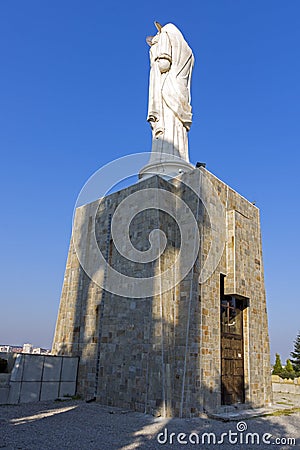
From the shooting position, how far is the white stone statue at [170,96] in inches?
547

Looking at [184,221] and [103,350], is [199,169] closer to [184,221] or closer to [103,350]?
[184,221]

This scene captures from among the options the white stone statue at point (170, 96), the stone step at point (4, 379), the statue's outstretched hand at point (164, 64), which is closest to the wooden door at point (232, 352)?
the white stone statue at point (170, 96)

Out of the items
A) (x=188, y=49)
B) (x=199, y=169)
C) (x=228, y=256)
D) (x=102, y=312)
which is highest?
(x=188, y=49)

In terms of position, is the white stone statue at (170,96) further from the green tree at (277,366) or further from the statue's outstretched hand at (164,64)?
the green tree at (277,366)

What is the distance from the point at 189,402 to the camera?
30.6 feet

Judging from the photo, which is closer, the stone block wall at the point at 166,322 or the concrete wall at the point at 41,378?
the stone block wall at the point at 166,322

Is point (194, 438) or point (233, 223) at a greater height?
point (233, 223)

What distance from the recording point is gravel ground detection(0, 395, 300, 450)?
21.9 ft

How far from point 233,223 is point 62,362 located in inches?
265

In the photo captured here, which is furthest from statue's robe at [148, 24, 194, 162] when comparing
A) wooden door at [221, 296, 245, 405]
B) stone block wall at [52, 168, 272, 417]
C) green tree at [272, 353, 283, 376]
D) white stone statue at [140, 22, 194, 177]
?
green tree at [272, 353, 283, 376]

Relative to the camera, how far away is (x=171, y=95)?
46.8ft

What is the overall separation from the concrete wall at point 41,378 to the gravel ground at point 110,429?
1.28 ft

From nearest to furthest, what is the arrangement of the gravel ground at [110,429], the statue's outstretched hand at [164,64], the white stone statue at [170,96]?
the gravel ground at [110,429] < the white stone statue at [170,96] < the statue's outstretched hand at [164,64]

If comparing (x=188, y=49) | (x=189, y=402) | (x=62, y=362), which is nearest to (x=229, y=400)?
(x=189, y=402)
